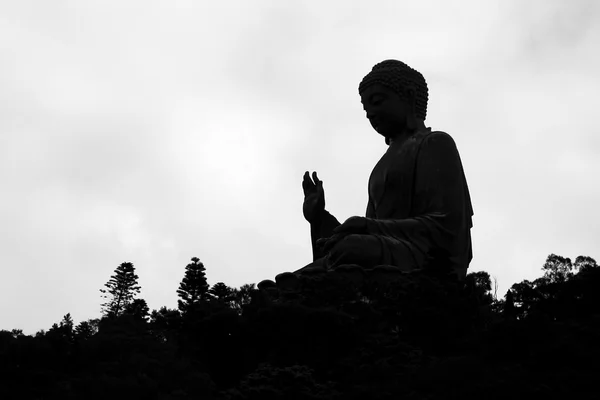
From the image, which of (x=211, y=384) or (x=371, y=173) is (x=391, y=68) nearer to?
(x=371, y=173)

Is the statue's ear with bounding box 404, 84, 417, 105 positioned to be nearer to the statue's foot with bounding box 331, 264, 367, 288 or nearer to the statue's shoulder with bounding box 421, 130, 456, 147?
the statue's shoulder with bounding box 421, 130, 456, 147

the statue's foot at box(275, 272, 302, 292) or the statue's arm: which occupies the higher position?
the statue's arm

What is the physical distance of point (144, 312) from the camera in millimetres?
14062

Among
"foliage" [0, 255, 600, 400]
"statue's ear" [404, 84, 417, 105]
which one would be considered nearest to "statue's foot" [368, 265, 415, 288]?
"foliage" [0, 255, 600, 400]

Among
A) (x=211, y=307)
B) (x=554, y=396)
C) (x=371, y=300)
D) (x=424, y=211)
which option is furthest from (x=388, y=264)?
(x=554, y=396)

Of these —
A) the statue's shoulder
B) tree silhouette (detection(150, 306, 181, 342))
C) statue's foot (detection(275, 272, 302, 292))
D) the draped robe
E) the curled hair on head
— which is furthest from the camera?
the curled hair on head

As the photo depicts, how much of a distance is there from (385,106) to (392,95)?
174mm

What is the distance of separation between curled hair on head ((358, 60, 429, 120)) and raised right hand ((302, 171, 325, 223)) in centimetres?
165

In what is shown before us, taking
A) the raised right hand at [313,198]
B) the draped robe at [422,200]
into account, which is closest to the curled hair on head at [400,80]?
the draped robe at [422,200]

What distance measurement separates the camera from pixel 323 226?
1549cm

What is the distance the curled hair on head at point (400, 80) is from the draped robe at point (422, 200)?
416 millimetres

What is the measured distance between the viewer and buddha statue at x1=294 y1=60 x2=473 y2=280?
46.5 ft

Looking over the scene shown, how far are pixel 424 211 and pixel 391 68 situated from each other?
207 centimetres

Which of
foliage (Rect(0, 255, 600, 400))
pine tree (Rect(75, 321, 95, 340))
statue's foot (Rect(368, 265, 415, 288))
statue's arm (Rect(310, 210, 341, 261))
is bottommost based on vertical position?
foliage (Rect(0, 255, 600, 400))
